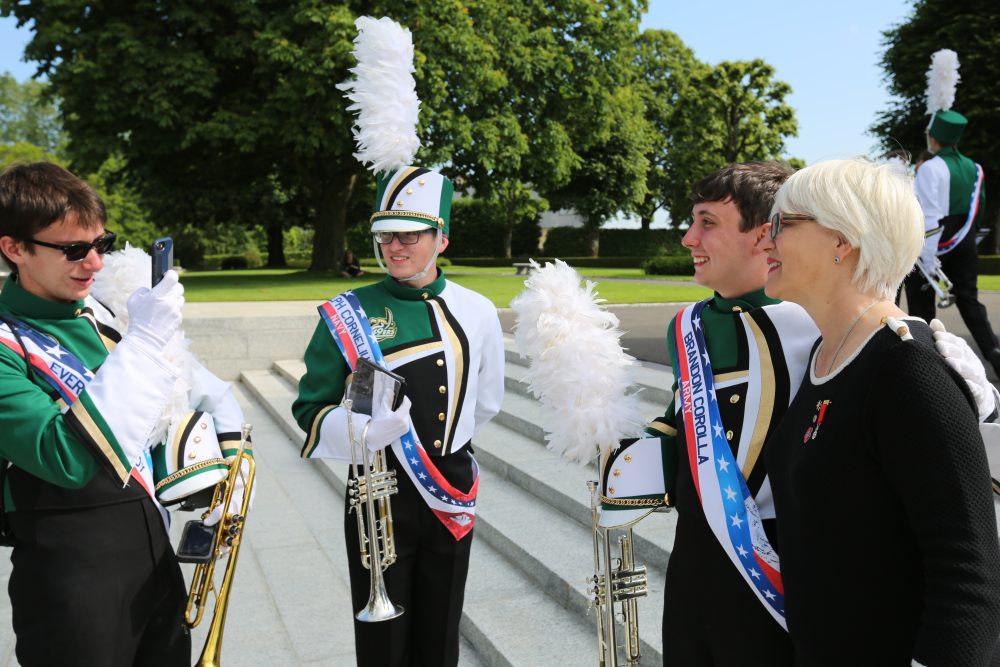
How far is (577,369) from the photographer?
2.27 metres

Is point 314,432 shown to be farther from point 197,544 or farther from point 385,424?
point 197,544

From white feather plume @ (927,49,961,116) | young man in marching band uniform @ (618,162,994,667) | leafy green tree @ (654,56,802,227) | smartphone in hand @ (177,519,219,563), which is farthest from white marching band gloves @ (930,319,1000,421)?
leafy green tree @ (654,56,802,227)

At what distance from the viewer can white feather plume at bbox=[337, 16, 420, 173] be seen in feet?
9.95

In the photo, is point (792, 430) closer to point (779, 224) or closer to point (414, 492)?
point (779, 224)

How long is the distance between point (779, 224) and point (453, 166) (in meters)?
23.0

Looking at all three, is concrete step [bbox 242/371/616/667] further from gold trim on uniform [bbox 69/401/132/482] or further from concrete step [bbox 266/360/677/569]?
gold trim on uniform [bbox 69/401/132/482]

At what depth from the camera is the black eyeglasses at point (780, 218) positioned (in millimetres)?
1769

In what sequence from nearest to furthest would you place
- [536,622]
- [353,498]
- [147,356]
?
[147,356], [353,498], [536,622]

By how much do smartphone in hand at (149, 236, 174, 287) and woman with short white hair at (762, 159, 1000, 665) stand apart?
1.55 meters

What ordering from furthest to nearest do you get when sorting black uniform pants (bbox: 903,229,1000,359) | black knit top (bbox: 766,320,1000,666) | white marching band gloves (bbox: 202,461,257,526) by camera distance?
black uniform pants (bbox: 903,229,1000,359)
white marching band gloves (bbox: 202,461,257,526)
black knit top (bbox: 766,320,1000,666)

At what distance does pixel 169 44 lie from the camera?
20453 mm

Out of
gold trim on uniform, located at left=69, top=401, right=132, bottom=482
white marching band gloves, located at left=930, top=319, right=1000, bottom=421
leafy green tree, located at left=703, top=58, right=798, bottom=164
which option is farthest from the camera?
leafy green tree, located at left=703, top=58, right=798, bottom=164

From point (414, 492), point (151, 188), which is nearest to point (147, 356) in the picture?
point (414, 492)

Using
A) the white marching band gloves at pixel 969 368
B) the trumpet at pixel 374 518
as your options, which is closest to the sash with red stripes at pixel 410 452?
the trumpet at pixel 374 518
